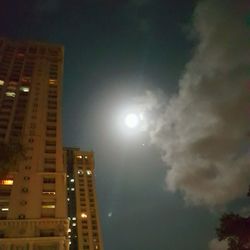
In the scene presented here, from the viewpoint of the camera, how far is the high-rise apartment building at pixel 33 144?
2034 inches

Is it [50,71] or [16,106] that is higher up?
[50,71]

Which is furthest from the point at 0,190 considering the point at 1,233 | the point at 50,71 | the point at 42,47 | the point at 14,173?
the point at 42,47

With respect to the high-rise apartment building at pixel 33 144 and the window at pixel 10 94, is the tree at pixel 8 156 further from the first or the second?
the window at pixel 10 94

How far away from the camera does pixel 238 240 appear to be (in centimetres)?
2897

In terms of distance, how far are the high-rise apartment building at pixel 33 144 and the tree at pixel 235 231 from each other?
817 inches

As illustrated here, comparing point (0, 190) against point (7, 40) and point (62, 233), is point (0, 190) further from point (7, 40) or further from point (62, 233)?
point (7, 40)

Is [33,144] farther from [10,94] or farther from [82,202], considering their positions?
[82,202]

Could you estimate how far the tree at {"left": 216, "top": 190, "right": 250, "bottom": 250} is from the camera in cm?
2849

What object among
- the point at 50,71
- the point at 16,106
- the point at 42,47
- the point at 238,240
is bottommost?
the point at 238,240

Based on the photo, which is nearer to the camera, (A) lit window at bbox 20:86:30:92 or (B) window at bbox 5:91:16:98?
(B) window at bbox 5:91:16:98

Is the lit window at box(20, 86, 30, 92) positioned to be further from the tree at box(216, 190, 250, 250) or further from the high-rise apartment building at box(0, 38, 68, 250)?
the tree at box(216, 190, 250, 250)

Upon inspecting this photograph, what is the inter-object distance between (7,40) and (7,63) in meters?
8.13

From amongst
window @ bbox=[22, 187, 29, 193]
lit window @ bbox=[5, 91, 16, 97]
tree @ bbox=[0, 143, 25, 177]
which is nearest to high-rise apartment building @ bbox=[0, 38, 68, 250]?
lit window @ bbox=[5, 91, 16, 97]

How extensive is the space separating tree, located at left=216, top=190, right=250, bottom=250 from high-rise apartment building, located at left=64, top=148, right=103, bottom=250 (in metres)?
74.7
